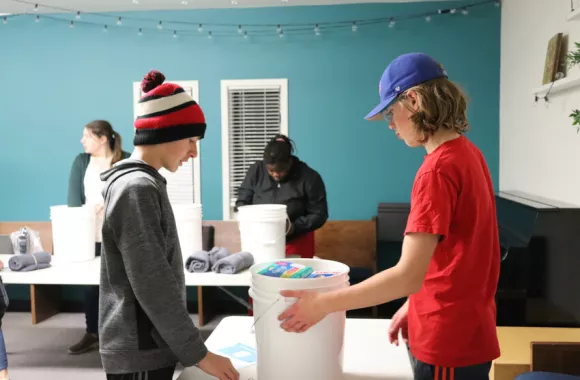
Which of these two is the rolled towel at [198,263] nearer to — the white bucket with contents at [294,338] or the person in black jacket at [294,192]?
the person in black jacket at [294,192]

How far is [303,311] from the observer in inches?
47.5

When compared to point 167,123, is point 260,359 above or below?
below

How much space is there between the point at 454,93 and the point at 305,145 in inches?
148

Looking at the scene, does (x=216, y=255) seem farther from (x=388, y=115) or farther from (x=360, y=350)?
(x=388, y=115)

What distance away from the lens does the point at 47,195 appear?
16.9 feet

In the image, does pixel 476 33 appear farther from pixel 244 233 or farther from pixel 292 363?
pixel 292 363

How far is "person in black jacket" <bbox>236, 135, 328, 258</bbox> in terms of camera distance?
3.46 metres

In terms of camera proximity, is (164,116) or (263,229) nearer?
(164,116)

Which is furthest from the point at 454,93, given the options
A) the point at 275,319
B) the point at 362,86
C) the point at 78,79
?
the point at 78,79

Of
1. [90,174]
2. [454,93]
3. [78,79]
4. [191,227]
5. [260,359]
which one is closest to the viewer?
[454,93]

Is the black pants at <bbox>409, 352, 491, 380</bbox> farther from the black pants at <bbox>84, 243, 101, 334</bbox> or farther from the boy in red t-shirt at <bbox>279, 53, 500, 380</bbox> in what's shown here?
the black pants at <bbox>84, 243, 101, 334</bbox>

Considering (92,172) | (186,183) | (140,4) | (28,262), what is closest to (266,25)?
(140,4)

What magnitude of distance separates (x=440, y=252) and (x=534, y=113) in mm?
3022

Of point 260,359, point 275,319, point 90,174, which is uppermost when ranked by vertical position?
point 90,174
